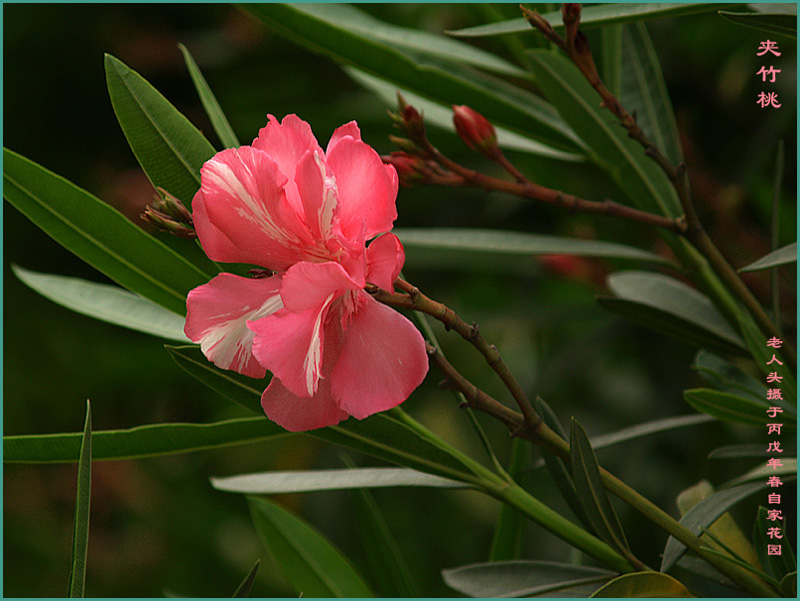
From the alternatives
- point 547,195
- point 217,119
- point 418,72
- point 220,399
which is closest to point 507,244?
point 547,195

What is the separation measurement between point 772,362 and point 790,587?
199 mm

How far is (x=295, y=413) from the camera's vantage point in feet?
1.39

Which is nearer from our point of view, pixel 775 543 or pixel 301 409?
pixel 301 409

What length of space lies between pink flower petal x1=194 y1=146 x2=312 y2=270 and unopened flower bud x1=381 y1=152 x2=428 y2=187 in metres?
0.22

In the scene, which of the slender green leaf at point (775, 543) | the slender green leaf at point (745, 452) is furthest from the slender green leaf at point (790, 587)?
the slender green leaf at point (745, 452)

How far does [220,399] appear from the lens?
1675 mm

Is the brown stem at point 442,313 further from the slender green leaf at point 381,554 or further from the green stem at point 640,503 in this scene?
the slender green leaf at point 381,554

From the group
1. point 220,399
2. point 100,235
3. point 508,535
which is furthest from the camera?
point 220,399

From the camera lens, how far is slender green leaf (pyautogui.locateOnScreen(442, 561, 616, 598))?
572mm

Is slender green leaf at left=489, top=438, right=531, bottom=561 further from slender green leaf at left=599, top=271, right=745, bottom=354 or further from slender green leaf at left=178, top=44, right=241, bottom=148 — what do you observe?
slender green leaf at left=178, top=44, right=241, bottom=148

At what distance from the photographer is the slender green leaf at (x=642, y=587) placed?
18.9 inches

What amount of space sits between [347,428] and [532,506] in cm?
16

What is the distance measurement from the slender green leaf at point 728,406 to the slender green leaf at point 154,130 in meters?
0.44

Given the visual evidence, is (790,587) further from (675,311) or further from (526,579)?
(675,311)
